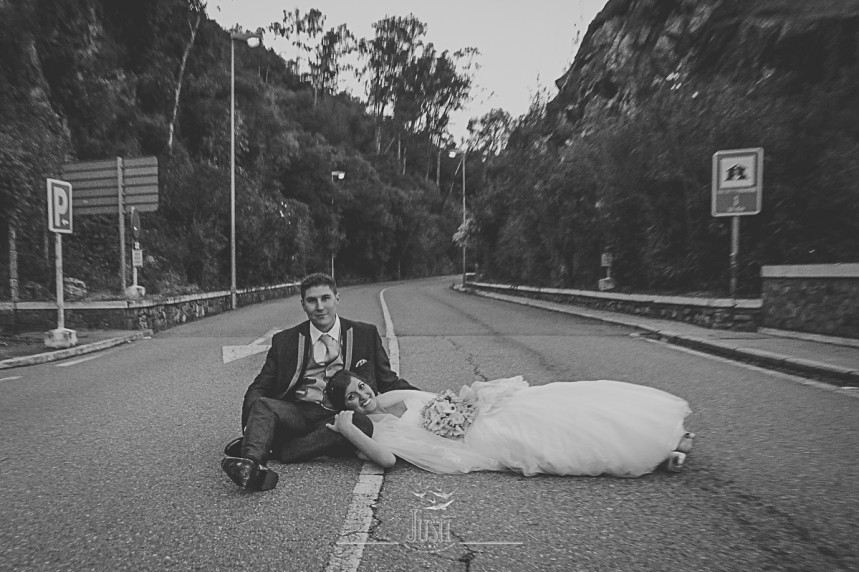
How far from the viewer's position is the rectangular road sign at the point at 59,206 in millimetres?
11203

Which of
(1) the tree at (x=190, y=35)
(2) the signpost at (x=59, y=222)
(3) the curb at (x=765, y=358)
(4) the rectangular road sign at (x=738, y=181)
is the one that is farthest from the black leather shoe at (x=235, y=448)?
(1) the tree at (x=190, y=35)

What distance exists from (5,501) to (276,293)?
30.0 m

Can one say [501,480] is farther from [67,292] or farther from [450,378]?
[67,292]

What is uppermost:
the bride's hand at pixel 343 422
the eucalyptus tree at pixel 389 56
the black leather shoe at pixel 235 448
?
the eucalyptus tree at pixel 389 56

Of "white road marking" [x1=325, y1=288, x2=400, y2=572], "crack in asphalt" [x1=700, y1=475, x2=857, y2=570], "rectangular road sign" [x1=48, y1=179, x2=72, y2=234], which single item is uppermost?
"rectangular road sign" [x1=48, y1=179, x2=72, y2=234]

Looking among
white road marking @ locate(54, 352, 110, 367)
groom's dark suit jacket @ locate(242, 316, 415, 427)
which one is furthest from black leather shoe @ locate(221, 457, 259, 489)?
white road marking @ locate(54, 352, 110, 367)

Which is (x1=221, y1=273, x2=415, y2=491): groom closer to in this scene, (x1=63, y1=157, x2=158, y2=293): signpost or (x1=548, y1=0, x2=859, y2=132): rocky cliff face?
(x1=548, y1=0, x2=859, y2=132): rocky cliff face

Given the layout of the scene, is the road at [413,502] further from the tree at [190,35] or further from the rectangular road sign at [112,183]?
the tree at [190,35]

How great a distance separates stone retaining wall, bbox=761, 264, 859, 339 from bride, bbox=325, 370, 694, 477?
23.4 feet

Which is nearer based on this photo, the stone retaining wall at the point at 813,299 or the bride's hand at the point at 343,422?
the bride's hand at the point at 343,422

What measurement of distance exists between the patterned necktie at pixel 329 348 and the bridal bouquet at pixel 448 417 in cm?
82

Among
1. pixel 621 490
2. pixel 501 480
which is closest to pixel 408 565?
pixel 501 480

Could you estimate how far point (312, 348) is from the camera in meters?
4.81

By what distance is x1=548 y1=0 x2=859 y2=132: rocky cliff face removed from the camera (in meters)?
17.5
